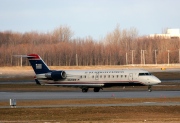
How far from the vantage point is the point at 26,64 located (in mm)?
183875

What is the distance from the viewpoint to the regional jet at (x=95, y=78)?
66438 millimetres

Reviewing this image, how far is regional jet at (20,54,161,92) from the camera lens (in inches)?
2616

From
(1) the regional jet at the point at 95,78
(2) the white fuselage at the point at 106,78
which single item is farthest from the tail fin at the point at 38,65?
(2) the white fuselage at the point at 106,78

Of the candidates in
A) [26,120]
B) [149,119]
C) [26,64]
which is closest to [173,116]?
[149,119]

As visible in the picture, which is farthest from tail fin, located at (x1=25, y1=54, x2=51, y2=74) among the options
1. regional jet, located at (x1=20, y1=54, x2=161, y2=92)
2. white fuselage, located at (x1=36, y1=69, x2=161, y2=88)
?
white fuselage, located at (x1=36, y1=69, x2=161, y2=88)

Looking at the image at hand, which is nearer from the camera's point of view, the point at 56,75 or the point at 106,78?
the point at 106,78

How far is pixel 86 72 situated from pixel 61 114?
2888 cm

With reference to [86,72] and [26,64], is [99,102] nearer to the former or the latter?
[86,72]

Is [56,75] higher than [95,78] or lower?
higher

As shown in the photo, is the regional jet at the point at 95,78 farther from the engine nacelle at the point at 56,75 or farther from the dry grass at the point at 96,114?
the dry grass at the point at 96,114

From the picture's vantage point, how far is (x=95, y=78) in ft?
223

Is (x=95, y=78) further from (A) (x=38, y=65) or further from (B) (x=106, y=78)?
(A) (x=38, y=65)

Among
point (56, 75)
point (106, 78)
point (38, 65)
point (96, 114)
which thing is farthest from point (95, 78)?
point (96, 114)

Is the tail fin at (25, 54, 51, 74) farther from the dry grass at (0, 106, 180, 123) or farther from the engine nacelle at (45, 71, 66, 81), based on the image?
the dry grass at (0, 106, 180, 123)
